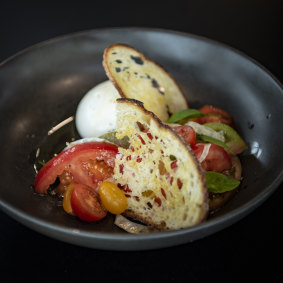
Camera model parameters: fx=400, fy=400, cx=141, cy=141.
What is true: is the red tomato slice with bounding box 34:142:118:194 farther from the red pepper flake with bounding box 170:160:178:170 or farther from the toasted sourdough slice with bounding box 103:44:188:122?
the toasted sourdough slice with bounding box 103:44:188:122

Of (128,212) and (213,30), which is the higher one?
(213,30)

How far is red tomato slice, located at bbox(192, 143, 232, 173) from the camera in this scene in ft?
6.42

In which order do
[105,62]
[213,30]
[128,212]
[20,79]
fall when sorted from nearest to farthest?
1. [128,212]
2. [105,62]
3. [20,79]
4. [213,30]

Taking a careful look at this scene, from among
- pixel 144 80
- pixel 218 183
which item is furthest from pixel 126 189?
pixel 144 80

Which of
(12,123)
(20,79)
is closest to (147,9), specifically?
(20,79)

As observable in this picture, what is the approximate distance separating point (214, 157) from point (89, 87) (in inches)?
47.4

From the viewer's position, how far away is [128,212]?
189cm

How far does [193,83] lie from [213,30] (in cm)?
105

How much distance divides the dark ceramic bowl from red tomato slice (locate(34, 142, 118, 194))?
0.33 ft

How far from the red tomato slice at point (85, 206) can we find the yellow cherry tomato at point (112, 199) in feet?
0.12

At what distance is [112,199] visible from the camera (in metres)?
1.83

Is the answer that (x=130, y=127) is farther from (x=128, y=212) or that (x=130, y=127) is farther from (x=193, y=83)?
(x=193, y=83)

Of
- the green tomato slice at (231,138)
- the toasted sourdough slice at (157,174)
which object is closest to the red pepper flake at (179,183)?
the toasted sourdough slice at (157,174)

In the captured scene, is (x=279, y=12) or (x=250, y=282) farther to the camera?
(x=279, y=12)
